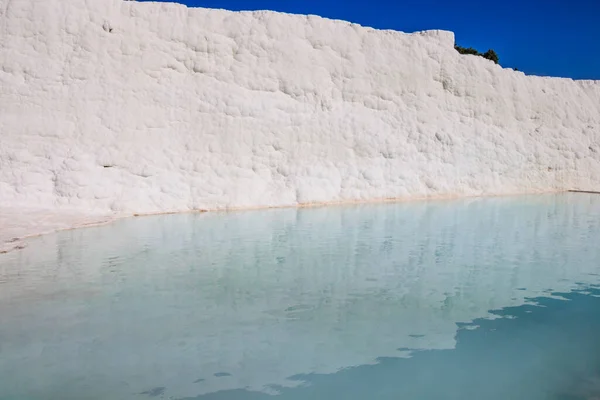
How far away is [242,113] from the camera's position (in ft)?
47.7

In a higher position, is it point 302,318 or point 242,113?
point 242,113

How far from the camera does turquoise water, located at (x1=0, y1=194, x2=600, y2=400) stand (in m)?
3.19

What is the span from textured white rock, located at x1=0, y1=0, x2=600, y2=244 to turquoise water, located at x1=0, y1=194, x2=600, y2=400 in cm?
475

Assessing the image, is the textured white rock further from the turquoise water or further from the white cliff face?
the turquoise water

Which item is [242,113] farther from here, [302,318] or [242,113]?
[302,318]

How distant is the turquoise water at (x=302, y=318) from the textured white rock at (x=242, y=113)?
4.75 m

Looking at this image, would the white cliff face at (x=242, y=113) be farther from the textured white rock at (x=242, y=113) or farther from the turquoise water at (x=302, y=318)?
the turquoise water at (x=302, y=318)

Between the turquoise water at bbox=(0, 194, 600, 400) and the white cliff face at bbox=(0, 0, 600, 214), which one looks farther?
the white cliff face at bbox=(0, 0, 600, 214)

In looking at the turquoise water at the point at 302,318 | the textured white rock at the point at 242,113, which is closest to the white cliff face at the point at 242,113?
the textured white rock at the point at 242,113

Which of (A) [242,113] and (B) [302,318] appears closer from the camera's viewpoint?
(B) [302,318]

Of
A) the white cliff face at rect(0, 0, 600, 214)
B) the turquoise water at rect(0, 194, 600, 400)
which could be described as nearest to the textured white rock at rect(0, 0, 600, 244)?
the white cliff face at rect(0, 0, 600, 214)

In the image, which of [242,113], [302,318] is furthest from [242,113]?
[302,318]

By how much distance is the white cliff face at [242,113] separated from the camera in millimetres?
12438

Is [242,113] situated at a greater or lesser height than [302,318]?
greater
